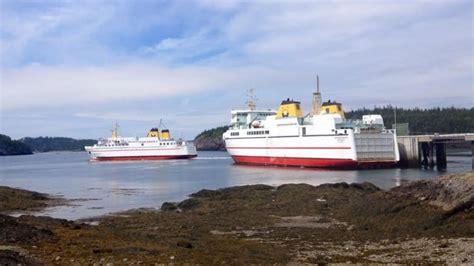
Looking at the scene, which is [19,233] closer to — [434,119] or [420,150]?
[420,150]

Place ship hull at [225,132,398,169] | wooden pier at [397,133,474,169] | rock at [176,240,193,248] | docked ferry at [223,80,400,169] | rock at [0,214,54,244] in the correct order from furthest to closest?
1. wooden pier at [397,133,474,169]
2. docked ferry at [223,80,400,169]
3. ship hull at [225,132,398,169]
4. rock at [176,240,193,248]
5. rock at [0,214,54,244]

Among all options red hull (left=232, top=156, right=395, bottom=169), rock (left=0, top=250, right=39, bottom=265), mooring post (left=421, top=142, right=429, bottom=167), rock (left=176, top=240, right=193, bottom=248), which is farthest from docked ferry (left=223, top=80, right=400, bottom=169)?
rock (left=0, top=250, right=39, bottom=265)

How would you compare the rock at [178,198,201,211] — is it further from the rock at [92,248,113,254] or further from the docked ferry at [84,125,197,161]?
the docked ferry at [84,125,197,161]

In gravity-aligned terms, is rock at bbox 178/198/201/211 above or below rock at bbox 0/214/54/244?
below

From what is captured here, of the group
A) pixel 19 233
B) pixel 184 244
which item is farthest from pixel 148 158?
pixel 184 244

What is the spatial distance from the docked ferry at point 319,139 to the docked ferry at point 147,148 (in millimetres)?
32835

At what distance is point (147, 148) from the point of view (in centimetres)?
11294

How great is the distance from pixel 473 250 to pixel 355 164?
163 ft

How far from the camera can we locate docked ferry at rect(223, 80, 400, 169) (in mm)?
62469

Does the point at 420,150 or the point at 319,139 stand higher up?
the point at 319,139

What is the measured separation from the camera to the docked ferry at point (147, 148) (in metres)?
112

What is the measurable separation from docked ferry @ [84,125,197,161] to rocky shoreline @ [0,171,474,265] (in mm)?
85525

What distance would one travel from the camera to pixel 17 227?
51.9 feet

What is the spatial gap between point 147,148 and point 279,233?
96.9m
